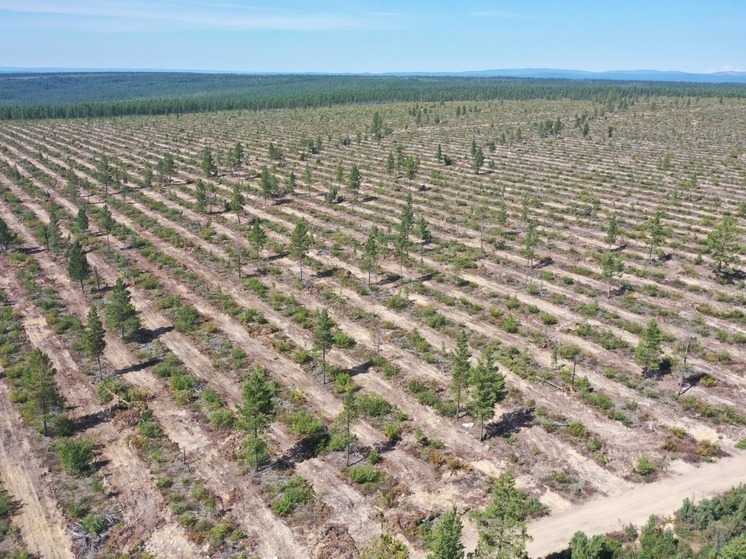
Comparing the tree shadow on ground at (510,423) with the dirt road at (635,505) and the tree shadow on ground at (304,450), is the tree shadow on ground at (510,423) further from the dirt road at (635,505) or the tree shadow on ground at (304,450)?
the tree shadow on ground at (304,450)

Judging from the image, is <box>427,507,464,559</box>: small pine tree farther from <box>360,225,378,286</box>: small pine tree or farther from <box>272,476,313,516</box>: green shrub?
<box>360,225,378,286</box>: small pine tree

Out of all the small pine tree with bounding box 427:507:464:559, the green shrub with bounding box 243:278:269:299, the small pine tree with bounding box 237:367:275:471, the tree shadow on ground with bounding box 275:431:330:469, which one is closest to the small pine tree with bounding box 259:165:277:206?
the green shrub with bounding box 243:278:269:299

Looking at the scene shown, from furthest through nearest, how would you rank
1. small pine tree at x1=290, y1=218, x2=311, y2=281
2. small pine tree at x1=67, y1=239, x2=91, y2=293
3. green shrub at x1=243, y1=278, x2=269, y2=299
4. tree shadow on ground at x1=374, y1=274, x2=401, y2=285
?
small pine tree at x1=290, y1=218, x2=311, y2=281 < tree shadow on ground at x1=374, y1=274, x2=401, y2=285 < green shrub at x1=243, y1=278, x2=269, y2=299 < small pine tree at x1=67, y1=239, x2=91, y2=293

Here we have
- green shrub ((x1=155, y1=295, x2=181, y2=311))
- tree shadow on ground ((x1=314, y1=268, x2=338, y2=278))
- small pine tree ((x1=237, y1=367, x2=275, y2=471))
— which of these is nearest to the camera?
small pine tree ((x1=237, y1=367, x2=275, y2=471))

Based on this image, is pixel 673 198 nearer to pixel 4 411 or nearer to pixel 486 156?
pixel 486 156

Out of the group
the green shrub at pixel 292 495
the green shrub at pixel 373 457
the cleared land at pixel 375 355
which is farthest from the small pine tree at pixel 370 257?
the green shrub at pixel 292 495

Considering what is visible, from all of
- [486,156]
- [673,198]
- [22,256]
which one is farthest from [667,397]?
[486,156]

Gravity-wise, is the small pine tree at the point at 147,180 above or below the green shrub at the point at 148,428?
above
